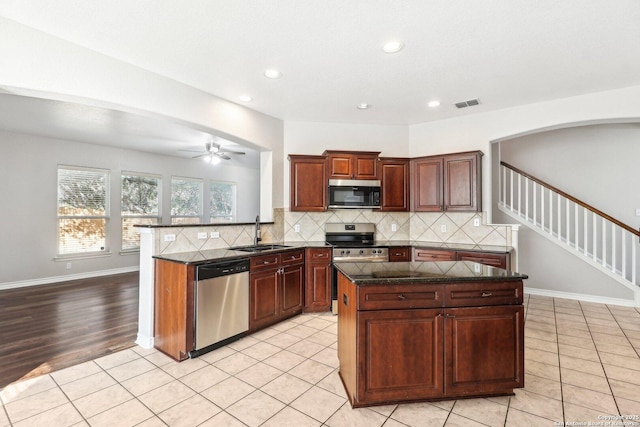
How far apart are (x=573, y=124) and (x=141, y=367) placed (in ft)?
18.5

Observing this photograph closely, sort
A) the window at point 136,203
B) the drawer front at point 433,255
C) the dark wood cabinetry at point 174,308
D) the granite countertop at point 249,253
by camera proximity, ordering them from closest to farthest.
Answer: the dark wood cabinetry at point 174,308 → the granite countertop at point 249,253 → the drawer front at point 433,255 → the window at point 136,203

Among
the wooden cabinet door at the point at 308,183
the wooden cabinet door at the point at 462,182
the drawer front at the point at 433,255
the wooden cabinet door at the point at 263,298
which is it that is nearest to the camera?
the wooden cabinet door at the point at 263,298

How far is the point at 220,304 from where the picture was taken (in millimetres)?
2957

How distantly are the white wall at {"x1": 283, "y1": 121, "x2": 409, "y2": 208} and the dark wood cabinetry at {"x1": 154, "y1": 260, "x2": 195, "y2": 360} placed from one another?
2119mm

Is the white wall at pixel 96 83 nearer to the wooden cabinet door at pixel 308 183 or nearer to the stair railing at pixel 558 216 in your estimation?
the wooden cabinet door at pixel 308 183

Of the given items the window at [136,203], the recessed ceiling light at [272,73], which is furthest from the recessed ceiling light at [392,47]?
the window at [136,203]

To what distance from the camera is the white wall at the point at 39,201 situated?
526cm

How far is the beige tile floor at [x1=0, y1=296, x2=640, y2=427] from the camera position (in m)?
1.91

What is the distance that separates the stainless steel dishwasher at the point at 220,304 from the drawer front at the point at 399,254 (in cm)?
207

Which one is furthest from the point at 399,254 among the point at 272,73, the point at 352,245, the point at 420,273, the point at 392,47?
the point at 272,73

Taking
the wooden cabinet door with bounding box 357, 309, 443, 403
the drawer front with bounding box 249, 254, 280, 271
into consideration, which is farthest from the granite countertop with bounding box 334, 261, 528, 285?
the drawer front with bounding box 249, 254, 280, 271

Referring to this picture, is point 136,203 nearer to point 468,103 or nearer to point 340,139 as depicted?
point 340,139

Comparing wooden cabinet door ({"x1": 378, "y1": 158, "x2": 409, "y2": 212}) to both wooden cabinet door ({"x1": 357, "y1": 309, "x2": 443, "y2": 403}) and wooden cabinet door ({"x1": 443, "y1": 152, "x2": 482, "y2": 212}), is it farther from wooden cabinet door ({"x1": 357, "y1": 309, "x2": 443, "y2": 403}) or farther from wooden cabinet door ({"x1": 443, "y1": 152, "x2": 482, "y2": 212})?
wooden cabinet door ({"x1": 357, "y1": 309, "x2": 443, "y2": 403})

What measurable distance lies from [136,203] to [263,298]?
508 centimetres
